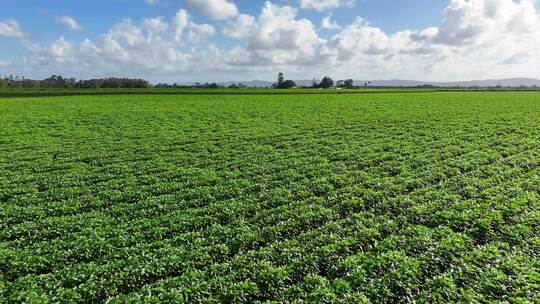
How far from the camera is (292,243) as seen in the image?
1084 centimetres

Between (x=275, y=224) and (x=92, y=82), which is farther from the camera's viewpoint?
(x=92, y=82)

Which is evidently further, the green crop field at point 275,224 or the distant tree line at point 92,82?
the distant tree line at point 92,82

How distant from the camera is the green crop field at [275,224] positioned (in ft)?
28.7

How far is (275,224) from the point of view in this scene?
494 inches

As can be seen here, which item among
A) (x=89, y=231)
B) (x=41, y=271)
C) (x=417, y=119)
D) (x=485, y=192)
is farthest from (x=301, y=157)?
(x=417, y=119)

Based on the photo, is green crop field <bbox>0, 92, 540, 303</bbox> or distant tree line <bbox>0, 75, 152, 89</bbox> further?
distant tree line <bbox>0, 75, 152, 89</bbox>

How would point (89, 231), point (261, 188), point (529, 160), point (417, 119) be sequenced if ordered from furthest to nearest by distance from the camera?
point (417, 119)
point (529, 160)
point (261, 188)
point (89, 231)

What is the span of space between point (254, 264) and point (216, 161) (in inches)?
508

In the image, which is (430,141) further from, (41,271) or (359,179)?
(41,271)

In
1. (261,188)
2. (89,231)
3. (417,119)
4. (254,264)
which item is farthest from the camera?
(417,119)

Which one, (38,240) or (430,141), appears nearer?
(38,240)

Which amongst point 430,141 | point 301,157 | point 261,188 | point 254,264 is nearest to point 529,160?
point 430,141

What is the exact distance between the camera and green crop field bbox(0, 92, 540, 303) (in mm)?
8742

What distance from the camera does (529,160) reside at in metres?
19.8
